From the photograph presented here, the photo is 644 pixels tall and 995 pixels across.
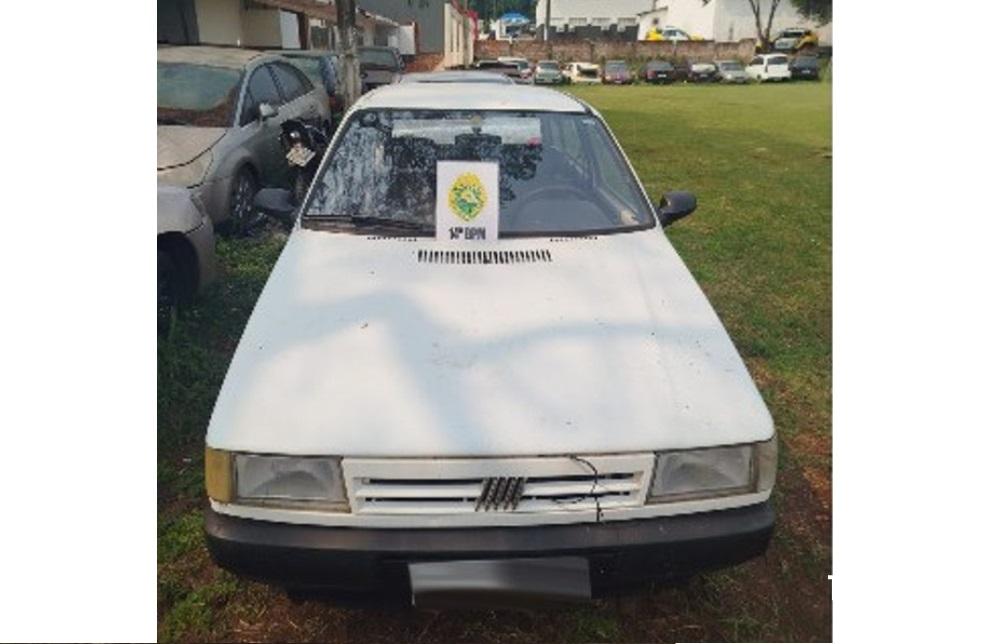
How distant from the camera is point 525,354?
193 cm

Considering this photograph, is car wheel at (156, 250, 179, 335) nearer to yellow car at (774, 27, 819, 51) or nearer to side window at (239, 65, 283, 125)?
side window at (239, 65, 283, 125)

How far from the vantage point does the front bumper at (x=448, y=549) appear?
1.67 meters

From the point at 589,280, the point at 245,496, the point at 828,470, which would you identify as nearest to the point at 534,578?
the point at 245,496

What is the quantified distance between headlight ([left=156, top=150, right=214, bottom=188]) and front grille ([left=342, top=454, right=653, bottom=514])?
3857 mm

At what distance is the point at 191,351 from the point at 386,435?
7.46 feet

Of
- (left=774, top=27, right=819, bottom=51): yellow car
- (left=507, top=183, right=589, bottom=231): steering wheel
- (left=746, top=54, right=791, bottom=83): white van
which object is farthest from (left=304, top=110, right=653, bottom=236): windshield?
(left=774, top=27, right=819, bottom=51): yellow car

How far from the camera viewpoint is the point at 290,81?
7027 mm

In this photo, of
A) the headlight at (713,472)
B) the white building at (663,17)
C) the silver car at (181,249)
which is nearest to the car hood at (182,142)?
the silver car at (181,249)

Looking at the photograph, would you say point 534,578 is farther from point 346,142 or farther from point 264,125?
point 264,125

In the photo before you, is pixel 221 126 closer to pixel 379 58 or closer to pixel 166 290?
pixel 166 290

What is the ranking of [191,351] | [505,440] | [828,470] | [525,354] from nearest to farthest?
[505,440] < [525,354] < [828,470] < [191,351]

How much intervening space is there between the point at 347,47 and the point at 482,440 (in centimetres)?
894

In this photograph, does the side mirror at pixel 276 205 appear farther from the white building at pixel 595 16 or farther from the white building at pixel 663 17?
the white building at pixel 595 16

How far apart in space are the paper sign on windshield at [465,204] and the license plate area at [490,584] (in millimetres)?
1241
